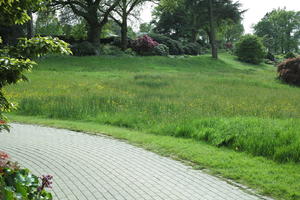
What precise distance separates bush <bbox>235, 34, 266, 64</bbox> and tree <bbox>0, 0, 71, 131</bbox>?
51.9 metres

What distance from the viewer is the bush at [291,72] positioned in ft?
90.6

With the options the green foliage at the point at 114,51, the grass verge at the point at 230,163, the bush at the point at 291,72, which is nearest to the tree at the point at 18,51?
the grass verge at the point at 230,163

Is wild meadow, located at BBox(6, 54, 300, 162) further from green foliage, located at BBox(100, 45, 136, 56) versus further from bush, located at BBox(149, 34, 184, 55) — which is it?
bush, located at BBox(149, 34, 184, 55)

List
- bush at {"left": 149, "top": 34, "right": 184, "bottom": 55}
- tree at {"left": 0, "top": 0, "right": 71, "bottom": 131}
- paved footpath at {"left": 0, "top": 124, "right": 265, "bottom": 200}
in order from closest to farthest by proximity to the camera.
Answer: tree at {"left": 0, "top": 0, "right": 71, "bottom": 131} → paved footpath at {"left": 0, "top": 124, "right": 265, "bottom": 200} → bush at {"left": 149, "top": 34, "right": 184, "bottom": 55}

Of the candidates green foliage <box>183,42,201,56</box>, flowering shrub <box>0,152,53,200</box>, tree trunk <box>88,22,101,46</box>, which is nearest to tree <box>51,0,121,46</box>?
tree trunk <box>88,22,101,46</box>

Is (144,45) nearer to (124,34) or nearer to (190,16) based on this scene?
(124,34)

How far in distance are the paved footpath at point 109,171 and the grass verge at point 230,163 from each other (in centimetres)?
39

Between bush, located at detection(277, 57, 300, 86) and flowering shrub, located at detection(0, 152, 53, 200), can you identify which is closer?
flowering shrub, located at detection(0, 152, 53, 200)

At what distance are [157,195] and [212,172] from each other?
173 cm

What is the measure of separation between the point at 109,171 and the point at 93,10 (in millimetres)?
34797

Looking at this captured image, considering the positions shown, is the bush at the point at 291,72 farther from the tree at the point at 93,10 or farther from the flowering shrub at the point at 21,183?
the flowering shrub at the point at 21,183

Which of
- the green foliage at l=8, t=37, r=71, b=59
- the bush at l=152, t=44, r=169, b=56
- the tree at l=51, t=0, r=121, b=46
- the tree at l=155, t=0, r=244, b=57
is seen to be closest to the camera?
the green foliage at l=8, t=37, r=71, b=59

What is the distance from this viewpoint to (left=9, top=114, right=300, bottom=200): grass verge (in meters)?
5.86

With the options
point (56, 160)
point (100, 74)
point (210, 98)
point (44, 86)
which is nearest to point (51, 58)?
point (100, 74)
